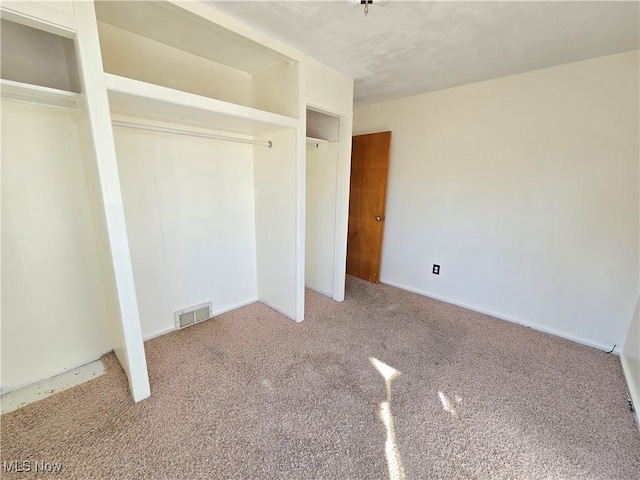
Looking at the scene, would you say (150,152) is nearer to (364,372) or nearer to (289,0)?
(289,0)

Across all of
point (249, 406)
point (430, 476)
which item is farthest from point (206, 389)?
point (430, 476)

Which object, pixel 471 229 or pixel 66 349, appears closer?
pixel 66 349

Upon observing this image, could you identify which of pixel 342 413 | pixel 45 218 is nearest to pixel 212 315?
pixel 45 218

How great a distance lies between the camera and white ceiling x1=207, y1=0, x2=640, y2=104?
5.04 ft

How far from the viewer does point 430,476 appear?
129 centimetres

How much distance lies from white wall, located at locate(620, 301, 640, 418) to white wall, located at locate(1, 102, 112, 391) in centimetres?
364

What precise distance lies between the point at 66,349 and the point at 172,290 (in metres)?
0.75

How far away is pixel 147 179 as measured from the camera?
2.09m

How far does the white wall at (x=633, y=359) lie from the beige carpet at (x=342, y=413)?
2.6 inches

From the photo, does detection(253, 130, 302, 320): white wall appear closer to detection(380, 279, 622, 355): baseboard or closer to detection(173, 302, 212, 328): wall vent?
detection(173, 302, 212, 328): wall vent

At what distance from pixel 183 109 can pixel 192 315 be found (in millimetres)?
1740

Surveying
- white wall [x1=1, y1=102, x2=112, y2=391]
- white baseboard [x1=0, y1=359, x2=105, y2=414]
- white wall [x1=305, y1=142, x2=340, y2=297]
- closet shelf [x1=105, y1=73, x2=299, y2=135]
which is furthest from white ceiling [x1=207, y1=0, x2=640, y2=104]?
white baseboard [x1=0, y1=359, x2=105, y2=414]

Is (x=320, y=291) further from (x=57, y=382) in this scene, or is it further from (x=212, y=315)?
Answer: (x=57, y=382)

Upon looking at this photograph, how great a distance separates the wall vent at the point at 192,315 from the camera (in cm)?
243
